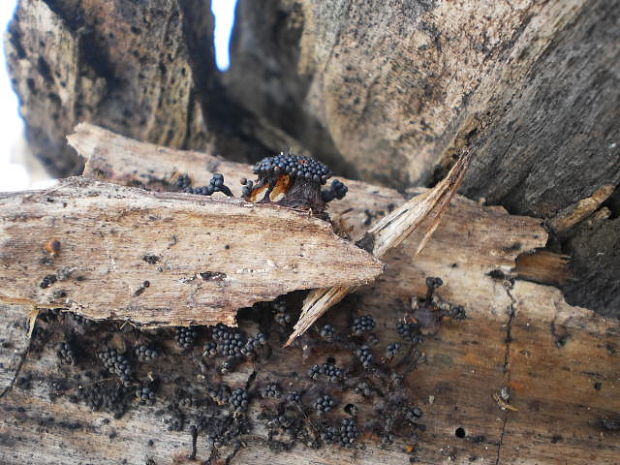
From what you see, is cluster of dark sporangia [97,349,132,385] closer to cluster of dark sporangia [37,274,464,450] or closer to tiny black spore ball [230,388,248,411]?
cluster of dark sporangia [37,274,464,450]

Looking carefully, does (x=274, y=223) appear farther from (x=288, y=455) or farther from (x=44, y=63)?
(x=44, y=63)

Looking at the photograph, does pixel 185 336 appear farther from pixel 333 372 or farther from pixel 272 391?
pixel 333 372

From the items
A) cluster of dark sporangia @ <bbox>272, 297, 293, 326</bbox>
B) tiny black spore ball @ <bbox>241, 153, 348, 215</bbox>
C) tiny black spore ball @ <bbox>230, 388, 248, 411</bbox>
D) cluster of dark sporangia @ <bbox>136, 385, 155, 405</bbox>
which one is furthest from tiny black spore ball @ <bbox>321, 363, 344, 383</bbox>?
cluster of dark sporangia @ <bbox>136, 385, 155, 405</bbox>

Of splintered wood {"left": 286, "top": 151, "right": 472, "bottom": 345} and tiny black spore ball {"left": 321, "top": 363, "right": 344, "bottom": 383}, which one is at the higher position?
splintered wood {"left": 286, "top": 151, "right": 472, "bottom": 345}

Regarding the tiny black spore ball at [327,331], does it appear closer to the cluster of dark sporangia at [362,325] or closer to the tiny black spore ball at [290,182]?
the cluster of dark sporangia at [362,325]

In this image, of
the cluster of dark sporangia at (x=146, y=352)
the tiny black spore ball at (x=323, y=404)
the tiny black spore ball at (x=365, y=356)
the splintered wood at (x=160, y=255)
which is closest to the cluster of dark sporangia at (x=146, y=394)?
the cluster of dark sporangia at (x=146, y=352)

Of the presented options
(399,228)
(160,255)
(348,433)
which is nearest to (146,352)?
(160,255)

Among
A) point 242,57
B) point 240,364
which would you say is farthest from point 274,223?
point 242,57
